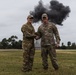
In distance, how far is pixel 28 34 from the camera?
1428 cm

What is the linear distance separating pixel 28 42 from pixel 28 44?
0.08 m

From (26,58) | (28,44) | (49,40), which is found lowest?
(26,58)

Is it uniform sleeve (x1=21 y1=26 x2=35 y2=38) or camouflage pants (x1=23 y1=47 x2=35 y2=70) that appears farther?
camouflage pants (x1=23 y1=47 x2=35 y2=70)

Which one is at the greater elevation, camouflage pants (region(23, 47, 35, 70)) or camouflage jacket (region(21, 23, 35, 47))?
camouflage jacket (region(21, 23, 35, 47))

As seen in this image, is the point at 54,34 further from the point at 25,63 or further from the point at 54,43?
the point at 25,63

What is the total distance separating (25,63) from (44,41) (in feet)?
3.57

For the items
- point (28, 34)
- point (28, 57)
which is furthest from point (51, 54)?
point (28, 34)

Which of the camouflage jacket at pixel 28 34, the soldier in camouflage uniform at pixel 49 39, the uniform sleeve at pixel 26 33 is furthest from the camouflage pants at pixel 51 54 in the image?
the uniform sleeve at pixel 26 33

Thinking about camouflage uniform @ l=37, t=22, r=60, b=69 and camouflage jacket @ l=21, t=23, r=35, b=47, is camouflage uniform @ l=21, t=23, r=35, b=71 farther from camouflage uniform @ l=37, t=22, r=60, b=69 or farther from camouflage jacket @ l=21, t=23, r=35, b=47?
camouflage uniform @ l=37, t=22, r=60, b=69

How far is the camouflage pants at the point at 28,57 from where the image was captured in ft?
47.3

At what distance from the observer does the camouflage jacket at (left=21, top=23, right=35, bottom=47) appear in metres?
14.3

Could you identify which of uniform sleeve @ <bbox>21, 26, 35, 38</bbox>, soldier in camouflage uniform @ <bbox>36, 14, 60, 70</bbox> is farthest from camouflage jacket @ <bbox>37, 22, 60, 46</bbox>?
uniform sleeve @ <bbox>21, 26, 35, 38</bbox>

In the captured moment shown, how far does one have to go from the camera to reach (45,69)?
48.9 ft

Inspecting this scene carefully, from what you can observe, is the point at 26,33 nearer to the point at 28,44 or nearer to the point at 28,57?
the point at 28,44
